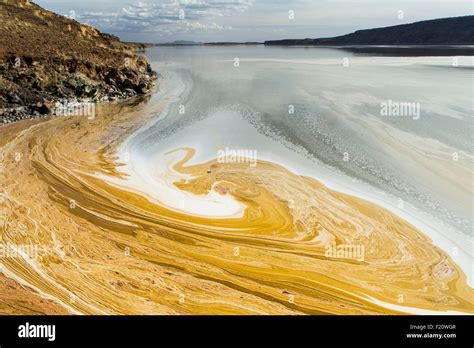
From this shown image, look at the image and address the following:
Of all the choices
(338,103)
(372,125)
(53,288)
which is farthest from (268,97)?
(53,288)

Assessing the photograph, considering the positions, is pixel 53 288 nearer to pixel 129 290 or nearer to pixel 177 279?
pixel 129 290
